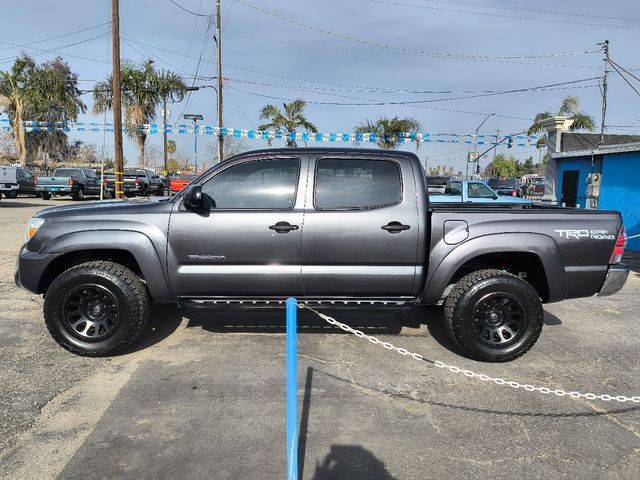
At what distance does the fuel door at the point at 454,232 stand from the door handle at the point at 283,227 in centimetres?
135

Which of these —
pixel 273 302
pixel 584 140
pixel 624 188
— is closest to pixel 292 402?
pixel 273 302

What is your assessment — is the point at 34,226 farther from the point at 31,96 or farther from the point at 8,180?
the point at 31,96

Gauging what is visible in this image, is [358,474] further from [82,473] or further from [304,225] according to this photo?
[304,225]

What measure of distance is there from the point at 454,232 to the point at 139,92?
1347 inches

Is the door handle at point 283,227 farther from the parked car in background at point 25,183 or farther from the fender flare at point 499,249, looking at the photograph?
the parked car in background at point 25,183

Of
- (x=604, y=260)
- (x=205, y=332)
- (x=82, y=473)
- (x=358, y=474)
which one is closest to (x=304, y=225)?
(x=205, y=332)

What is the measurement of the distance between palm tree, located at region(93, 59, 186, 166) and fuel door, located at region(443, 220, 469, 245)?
32.5 metres

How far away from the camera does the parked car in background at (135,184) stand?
2739 centimetres

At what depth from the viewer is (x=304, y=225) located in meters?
4.37

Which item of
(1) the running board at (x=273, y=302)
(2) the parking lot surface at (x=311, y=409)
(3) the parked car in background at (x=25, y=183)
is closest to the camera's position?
(2) the parking lot surface at (x=311, y=409)

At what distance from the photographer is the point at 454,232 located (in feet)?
14.5

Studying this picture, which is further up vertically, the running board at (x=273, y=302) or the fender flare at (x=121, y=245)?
the fender flare at (x=121, y=245)

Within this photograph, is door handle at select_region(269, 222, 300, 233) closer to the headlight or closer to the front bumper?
the headlight

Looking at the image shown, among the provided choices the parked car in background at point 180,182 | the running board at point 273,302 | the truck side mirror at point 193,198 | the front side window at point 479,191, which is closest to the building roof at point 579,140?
the front side window at point 479,191
